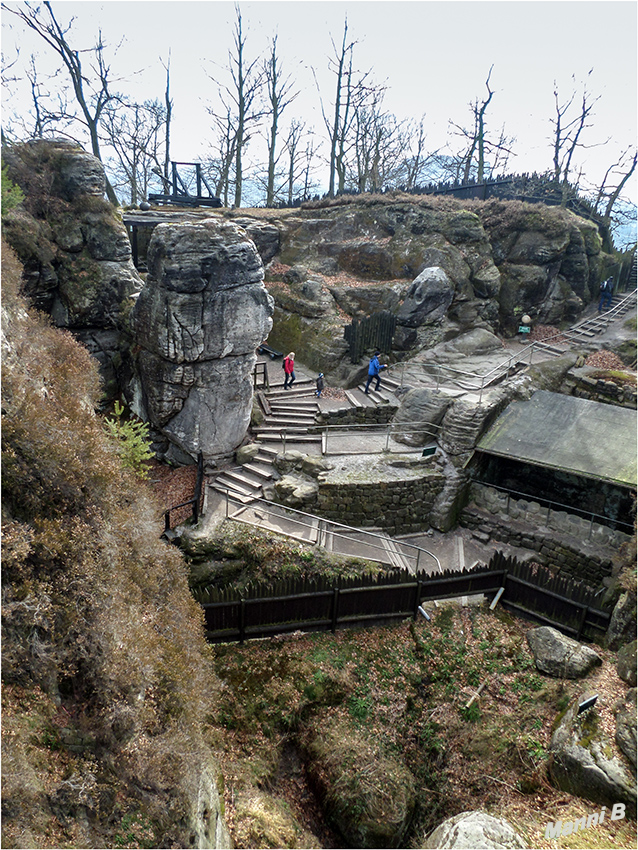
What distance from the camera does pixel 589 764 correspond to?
7941 millimetres

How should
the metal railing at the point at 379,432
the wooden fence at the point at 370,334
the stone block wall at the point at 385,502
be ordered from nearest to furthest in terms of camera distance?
the stone block wall at the point at 385,502 → the metal railing at the point at 379,432 → the wooden fence at the point at 370,334

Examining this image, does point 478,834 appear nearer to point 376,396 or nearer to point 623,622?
point 623,622

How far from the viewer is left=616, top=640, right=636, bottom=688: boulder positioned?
945 centimetres

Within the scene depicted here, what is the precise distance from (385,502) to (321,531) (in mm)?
2378

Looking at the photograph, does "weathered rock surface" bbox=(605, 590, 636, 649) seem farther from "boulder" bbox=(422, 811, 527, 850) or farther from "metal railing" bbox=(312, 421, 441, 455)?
"metal railing" bbox=(312, 421, 441, 455)

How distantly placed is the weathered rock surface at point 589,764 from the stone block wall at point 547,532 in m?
6.48

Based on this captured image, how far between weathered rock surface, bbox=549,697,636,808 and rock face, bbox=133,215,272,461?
39.0ft

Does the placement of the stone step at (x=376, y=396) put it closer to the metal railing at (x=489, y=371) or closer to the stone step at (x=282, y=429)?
the metal railing at (x=489, y=371)

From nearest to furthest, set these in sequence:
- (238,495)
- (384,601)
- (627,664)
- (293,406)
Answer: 1. (627,664)
2. (384,601)
3. (238,495)
4. (293,406)

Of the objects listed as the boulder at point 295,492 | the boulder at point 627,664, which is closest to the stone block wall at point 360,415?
the boulder at point 295,492

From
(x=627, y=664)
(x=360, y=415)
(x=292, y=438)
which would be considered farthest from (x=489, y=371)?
(x=627, y=664)

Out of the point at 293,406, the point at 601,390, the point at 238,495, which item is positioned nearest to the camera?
the point at 238,495

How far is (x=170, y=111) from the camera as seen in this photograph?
3312 cm

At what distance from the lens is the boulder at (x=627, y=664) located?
31.0 feet
